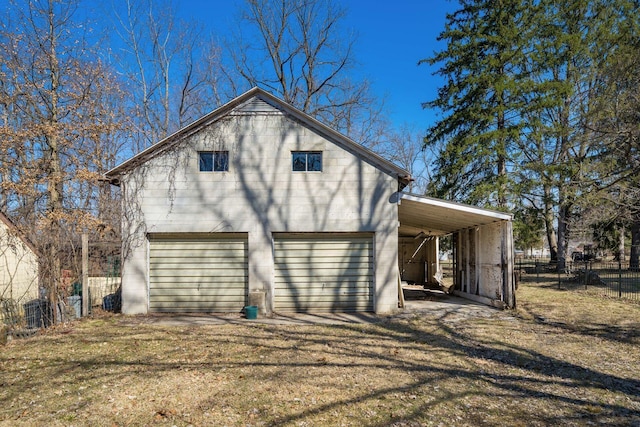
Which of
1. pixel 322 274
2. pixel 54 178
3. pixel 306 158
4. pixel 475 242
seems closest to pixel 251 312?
pixel 322 274

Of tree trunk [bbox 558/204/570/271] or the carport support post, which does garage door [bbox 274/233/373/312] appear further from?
tree trunk [bbox 558/204/570/271]

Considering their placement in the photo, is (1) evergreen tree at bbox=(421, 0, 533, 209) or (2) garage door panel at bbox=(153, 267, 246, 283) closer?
(2) garage door panel at bbox=(153, 267, 246, 283)

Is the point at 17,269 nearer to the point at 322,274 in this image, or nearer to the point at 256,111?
the point at 256,111

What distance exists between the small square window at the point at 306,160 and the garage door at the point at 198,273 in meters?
2.45

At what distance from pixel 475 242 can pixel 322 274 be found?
20.4 ft

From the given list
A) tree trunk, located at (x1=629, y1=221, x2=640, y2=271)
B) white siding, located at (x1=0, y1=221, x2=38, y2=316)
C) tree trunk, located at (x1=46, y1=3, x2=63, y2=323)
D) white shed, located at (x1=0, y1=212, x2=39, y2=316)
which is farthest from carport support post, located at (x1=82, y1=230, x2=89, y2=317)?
tree trunk, located at (x1=629, y1=221, x2=640, y2=271)

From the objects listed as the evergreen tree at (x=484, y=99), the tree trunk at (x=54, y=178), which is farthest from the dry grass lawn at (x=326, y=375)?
the evergreen tree at (x=484, y=99)

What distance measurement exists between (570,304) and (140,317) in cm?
1277

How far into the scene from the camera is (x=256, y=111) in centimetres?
1096

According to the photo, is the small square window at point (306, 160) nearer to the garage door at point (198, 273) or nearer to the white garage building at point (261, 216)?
the white garage building at point (261, 216)

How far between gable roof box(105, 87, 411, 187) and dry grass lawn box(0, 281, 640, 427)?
401 cm

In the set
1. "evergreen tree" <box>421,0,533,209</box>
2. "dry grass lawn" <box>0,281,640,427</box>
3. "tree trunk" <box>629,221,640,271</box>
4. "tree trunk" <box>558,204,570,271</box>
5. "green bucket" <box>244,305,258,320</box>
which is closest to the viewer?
"dry grass lawn" <box>0,281,640,427</box>

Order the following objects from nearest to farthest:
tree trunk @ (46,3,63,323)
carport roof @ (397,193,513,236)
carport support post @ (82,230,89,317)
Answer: tree trunk @ (46,3,63,323), carport support post @ (82,230,89,317), carport roof @ (397,193,513,236)

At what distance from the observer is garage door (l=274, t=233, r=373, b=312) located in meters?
10.8
